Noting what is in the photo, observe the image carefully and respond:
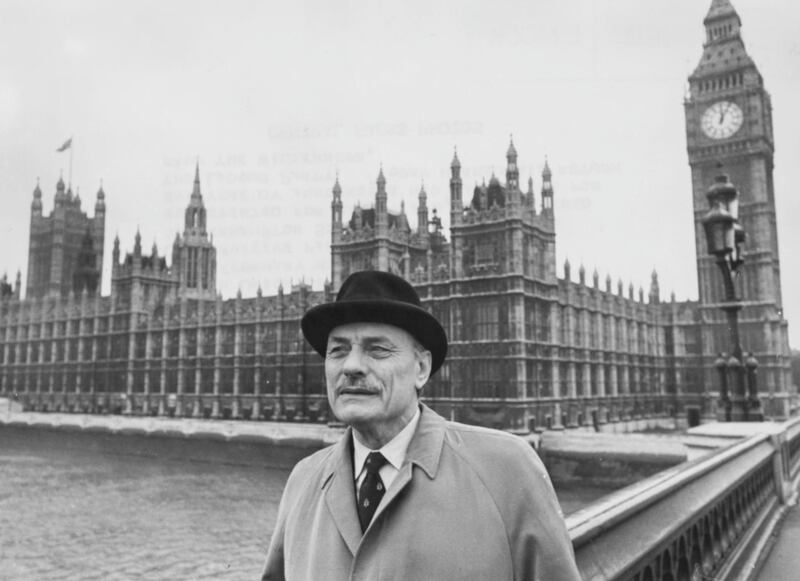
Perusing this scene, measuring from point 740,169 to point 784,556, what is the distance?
55.5 metres

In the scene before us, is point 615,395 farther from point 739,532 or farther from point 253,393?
point 739,532

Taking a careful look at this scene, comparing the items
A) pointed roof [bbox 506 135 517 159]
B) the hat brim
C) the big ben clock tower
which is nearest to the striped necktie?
the hat brim

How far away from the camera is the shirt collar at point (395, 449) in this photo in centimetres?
222

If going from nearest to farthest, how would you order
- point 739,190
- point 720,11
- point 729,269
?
point 729,269
point 739,190
point 720,11

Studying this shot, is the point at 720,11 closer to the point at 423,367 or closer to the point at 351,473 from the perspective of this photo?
the point at 423,367

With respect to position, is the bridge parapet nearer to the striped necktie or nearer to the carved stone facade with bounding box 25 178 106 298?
the striped necktie

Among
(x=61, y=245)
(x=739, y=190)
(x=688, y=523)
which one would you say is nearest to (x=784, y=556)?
(x=688, y=523)

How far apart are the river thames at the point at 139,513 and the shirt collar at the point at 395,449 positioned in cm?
1178

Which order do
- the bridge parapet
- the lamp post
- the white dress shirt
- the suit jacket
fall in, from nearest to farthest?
the suit jacket < the white dress shirt < the bridge parapet < the lamp post

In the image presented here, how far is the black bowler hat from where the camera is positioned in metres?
2.27

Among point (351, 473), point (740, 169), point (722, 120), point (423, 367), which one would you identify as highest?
point (722, 120)

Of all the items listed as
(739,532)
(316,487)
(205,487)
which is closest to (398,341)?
(316,487)

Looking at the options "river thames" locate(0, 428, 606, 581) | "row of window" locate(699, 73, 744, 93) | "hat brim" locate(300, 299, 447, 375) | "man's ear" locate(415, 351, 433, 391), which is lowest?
"river thames" locate(0, 428, 606, 581)

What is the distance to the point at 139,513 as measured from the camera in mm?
22234
